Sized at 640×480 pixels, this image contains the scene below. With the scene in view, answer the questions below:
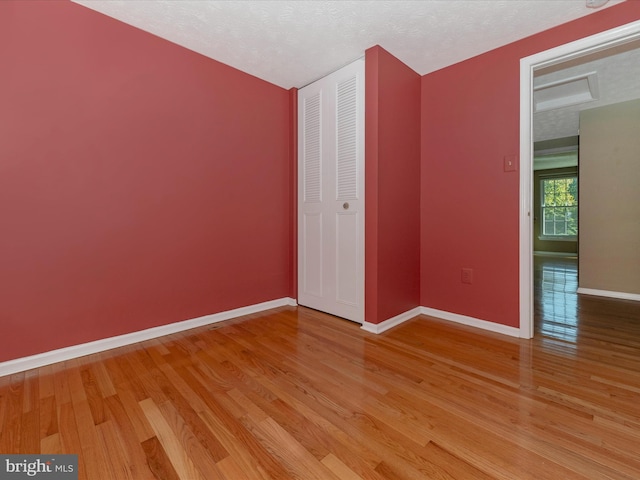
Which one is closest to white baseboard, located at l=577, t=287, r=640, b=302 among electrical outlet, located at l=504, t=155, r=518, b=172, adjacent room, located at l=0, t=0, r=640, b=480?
adjacent room, located at l=0, t=0, r=640, b=480

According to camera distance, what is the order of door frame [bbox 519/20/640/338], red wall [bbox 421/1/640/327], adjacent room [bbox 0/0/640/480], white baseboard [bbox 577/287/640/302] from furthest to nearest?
1. white baseboard [bbox 577/287/640/302]
2. red wall [bbox 421/1/640/327]
3. door frame [bbox 519/20/640/338]
4. adjacent room [bbox 0/0/640/480]

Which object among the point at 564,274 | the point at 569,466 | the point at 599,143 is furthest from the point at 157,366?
the point at 564,274

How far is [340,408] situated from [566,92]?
4308 mm

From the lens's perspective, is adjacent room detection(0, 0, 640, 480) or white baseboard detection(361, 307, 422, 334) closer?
adjacent room detection(0, 0, 640, 480)

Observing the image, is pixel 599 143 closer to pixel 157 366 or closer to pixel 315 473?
pixel 315 473

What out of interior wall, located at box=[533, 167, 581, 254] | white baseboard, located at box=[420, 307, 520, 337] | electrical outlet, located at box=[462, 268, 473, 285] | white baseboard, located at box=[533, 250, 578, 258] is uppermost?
interior wall, located at box=[533, 167, 581, 254]

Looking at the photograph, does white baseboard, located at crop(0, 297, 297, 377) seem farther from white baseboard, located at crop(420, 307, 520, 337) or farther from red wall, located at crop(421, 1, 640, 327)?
red wall, located at crop(421, 1, 640, 327)

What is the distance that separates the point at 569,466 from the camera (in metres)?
1.08

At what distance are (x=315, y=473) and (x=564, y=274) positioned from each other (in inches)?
234

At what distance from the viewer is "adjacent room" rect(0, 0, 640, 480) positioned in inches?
49.8

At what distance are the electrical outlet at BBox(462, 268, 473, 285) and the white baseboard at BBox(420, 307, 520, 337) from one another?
1.08ft

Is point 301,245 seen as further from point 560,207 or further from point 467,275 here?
point 560,207

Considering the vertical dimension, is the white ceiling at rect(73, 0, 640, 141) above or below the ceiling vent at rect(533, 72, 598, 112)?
below

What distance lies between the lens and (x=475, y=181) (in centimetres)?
261
